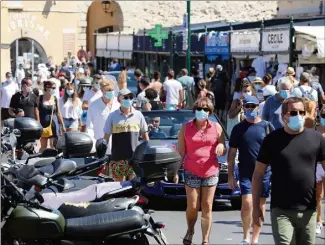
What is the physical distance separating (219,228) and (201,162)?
75.9 inches

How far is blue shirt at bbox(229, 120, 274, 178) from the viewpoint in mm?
10469

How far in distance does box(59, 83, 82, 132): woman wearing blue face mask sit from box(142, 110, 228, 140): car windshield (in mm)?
3411

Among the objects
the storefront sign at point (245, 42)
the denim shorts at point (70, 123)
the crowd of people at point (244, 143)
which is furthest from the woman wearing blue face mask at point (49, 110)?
the storefront sign at point (245, 42)

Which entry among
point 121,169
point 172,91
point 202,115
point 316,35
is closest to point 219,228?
point 121,169

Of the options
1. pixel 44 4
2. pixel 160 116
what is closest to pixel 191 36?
pixel 160 116

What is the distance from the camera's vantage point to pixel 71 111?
18.2m

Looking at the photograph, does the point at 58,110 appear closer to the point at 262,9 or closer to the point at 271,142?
the point at 271,142

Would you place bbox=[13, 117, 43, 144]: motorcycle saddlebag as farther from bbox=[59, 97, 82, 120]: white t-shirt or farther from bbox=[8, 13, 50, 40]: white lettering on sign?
bbox=[8, 13, 50, 40]: white lettering on sign

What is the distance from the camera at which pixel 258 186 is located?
7.84m

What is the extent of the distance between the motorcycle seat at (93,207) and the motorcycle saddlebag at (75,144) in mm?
1417

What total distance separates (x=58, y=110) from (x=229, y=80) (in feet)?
33.6

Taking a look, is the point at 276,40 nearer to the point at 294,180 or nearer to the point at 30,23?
the point at 294,180

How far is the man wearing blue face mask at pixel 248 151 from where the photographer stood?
10.5 m

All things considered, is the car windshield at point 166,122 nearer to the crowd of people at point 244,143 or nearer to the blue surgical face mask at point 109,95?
the crowd of people at point 244,143
